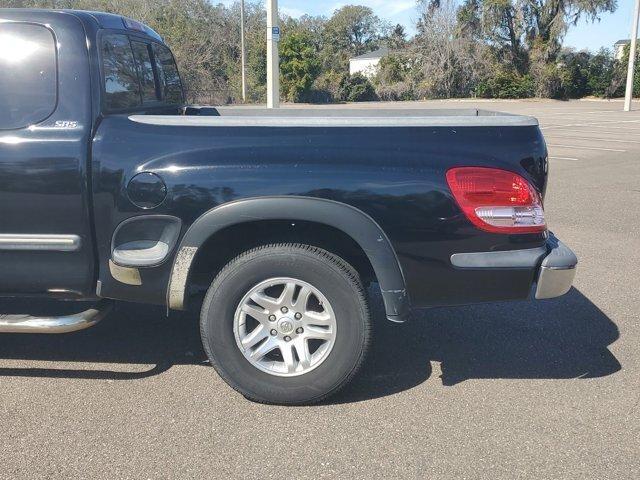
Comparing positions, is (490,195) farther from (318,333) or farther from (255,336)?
(255,336)

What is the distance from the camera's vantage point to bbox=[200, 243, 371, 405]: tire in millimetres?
3350

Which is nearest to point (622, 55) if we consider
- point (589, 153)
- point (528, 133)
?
point (589, 153)

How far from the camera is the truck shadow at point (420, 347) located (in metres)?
3.93

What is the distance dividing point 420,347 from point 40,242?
7.81 ft

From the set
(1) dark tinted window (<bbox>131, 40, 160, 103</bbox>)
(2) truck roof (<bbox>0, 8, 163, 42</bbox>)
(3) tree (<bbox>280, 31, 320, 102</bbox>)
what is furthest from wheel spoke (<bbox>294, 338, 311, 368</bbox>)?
(3) tree (<bbox>280, 31, 320, 102</bbox>)

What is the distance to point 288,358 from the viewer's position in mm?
3473

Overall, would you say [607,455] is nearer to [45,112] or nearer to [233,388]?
[233,388]

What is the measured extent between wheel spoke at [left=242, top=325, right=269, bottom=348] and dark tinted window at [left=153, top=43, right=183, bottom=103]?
208cm

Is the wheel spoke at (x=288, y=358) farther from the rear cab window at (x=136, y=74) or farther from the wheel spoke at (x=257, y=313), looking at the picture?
the rear cab window at (x=136, y=74)

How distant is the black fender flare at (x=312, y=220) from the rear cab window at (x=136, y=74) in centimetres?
90

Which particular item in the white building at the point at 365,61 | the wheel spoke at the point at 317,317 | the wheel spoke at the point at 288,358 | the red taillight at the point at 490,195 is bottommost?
the wheel spoke at the point at 288,358

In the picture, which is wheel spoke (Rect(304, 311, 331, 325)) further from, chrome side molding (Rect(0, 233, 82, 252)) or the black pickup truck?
chrome side molding (Rect(0, 233, 82, 252))

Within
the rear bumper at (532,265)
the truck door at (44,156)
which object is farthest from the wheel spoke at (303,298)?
the truck door at (44,156)

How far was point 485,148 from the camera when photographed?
3270mm
